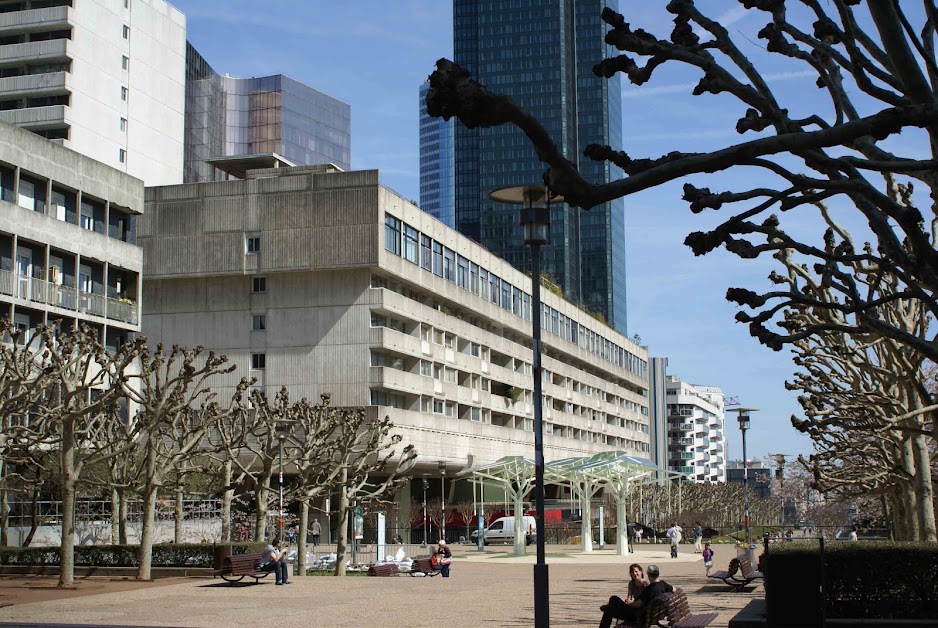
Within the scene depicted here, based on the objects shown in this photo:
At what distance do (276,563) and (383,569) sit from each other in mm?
7498

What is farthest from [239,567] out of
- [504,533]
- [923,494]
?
[504,533]

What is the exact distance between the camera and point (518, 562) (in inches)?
1998

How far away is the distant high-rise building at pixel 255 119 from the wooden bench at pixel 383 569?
297ft

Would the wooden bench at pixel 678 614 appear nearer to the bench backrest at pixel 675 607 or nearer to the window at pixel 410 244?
the bench backrest at pixel 675 607

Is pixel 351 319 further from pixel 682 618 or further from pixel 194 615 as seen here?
pixel 682 618

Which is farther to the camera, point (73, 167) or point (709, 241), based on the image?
point (73, 167)

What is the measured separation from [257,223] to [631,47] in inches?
2281

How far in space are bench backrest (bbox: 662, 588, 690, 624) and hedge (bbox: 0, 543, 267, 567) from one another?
20.9 metres

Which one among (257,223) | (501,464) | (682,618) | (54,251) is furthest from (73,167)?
(682,618)

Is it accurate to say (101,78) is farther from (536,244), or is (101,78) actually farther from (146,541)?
(536,244)

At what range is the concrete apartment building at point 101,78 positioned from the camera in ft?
252

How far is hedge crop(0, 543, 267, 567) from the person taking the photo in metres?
35.0

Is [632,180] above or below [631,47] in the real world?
below

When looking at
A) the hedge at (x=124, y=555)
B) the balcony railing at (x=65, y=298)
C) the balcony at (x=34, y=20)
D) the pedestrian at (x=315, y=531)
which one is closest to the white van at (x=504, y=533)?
the pedestrian at (x=315, y=531)
